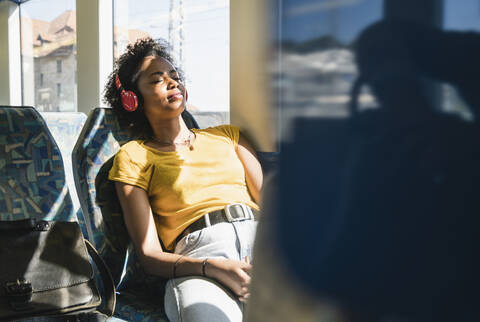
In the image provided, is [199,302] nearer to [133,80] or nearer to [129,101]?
[129,101]

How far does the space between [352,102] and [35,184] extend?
1425 millimetres

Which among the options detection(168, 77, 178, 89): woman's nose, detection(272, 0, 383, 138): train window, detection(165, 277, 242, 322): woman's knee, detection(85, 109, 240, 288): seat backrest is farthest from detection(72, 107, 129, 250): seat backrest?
detection(272, 0, 383, 138): train window

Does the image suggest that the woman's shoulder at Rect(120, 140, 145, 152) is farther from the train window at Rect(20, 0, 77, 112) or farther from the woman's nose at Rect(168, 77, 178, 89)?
the train window at Rect(20, 0, 77, 112)

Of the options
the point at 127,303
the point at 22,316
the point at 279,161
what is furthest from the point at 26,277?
the point at 279,161

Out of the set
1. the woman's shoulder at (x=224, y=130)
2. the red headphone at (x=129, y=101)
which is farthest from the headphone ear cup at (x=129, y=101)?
the woman's shoulder at (x=224, y=130)

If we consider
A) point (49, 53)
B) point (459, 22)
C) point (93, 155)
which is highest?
point (49, 53)

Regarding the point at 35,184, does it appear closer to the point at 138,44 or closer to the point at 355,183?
the point at 138,44

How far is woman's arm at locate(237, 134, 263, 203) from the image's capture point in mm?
1552

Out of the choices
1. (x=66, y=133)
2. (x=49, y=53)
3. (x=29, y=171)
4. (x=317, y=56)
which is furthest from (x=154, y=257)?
(x=49, y=53)

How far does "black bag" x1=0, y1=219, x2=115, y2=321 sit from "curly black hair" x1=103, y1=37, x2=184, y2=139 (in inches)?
17.8

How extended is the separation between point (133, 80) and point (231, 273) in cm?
87

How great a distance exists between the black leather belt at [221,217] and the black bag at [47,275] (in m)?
0.28

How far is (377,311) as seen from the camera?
0.88 feet

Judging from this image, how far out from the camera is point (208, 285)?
3.83ft
